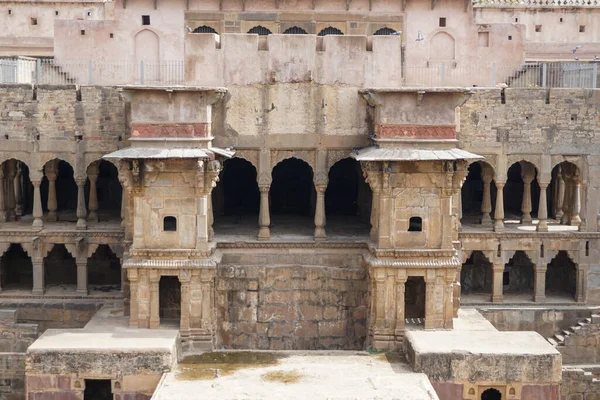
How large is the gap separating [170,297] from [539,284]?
10760 mm

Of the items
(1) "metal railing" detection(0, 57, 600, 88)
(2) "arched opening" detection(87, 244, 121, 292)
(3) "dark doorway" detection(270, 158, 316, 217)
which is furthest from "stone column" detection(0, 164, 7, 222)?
(3) "dark doorway" detection(270, 158, 316, 217)

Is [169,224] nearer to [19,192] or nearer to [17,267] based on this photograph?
[17,267]

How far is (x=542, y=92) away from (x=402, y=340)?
8569 millimetres

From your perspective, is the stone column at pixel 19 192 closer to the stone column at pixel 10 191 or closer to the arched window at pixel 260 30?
the stone column at pixel 10 191

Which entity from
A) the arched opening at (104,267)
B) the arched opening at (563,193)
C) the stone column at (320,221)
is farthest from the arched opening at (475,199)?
the arched opening at (104,267)

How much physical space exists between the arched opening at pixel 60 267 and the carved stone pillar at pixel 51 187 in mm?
1189

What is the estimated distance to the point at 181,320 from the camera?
22.4 metres

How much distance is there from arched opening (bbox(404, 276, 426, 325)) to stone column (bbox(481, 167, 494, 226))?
189 inches

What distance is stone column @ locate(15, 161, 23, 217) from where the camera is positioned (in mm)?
29375

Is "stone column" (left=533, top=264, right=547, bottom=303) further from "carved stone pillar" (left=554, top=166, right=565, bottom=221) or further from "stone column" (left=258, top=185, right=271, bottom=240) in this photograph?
"stone column" (left=258, top=185, right=271, bottom=240)

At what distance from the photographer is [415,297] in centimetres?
2439

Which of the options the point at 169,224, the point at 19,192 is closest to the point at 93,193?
the point at 19,192

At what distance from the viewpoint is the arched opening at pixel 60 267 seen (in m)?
→ 29.3

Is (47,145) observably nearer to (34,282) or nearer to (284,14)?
(34,282)
